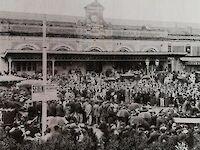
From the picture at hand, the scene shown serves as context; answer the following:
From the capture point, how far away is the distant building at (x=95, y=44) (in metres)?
2.04

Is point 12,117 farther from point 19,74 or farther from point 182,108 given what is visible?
point 182,108

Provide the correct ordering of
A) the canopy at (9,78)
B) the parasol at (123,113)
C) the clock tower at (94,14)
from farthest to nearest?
the parasol at (123,113) → the clock tower at (94,14) → the canopy at (9,78)

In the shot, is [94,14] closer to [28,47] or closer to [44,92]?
[28,47]

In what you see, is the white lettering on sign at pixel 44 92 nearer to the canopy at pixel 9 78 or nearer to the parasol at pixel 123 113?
the canopy at pixel 9 78

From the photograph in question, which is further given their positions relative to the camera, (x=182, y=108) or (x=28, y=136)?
(x=182, y=108)

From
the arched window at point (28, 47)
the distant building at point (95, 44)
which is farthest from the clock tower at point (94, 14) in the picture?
the arched window at point (28, 47)

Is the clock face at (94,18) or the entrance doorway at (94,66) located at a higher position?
the clock face at (94,18)

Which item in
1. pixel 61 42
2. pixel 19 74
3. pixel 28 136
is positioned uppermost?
pixel 61 42

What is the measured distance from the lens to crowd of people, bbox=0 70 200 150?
2.04m

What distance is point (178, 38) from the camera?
2.33 m

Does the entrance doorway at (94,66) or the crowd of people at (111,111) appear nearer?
the crowd of people at (111,111)

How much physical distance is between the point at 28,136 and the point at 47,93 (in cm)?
25

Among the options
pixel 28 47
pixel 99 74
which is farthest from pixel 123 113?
pixel 28 47

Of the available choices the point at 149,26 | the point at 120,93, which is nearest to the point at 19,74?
the point at 120,93
